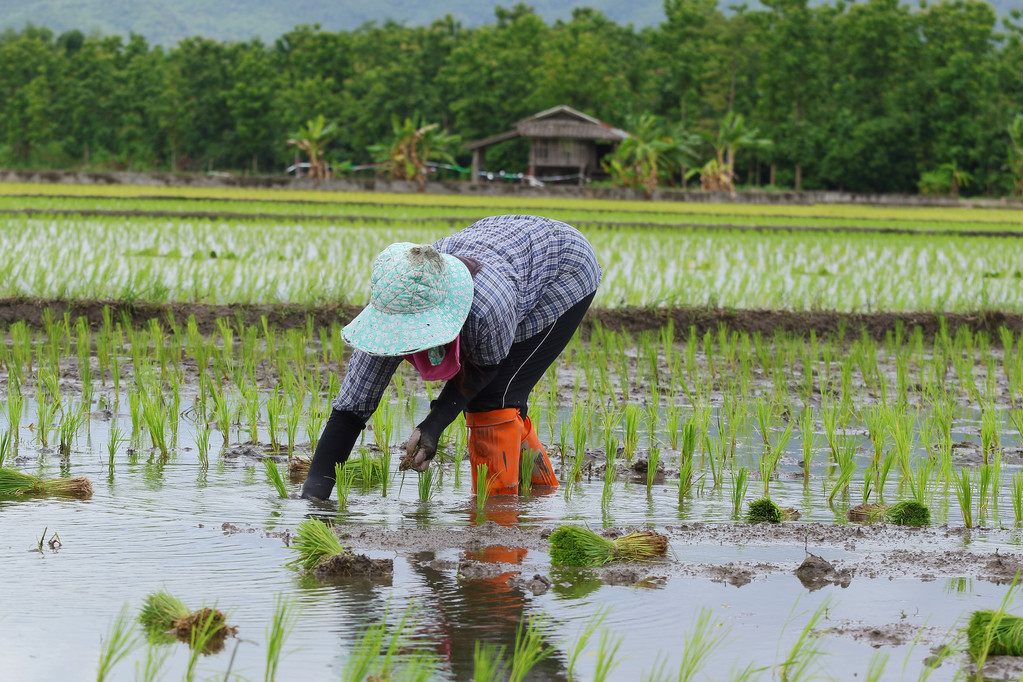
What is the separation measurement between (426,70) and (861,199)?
1638cm

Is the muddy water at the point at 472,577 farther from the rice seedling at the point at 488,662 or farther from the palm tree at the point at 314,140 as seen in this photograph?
the palm tree at the point at 314,140

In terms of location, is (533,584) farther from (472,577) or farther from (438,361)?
(438,361)

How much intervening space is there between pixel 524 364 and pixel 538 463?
29cm

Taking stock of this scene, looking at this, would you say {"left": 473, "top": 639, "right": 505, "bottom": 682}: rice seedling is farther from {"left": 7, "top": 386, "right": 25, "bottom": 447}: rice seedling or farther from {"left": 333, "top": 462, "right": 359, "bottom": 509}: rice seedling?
{"left": 7, "top": 386, "right": 25, "bottom": 447}: rice seedling

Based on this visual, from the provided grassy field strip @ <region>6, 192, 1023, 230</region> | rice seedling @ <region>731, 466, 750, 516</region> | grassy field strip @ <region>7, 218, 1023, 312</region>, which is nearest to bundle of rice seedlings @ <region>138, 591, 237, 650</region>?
rice seedling @ <region>731, 466, 750, 516</region>

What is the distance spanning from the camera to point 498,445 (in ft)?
10.1

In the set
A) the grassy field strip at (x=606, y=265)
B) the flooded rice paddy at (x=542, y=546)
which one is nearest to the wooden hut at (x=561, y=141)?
the grassy field strip at (x=606, y=265)

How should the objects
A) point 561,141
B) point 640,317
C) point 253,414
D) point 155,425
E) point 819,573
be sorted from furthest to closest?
point 561,141, point 640,317, point 253,414, point 155,425, point 819,573

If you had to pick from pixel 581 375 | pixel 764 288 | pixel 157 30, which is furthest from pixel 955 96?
Result: pixel 157 30

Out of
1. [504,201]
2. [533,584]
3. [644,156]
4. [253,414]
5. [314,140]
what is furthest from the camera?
[314,140]

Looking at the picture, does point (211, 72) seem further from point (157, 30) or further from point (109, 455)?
point (157, 30)

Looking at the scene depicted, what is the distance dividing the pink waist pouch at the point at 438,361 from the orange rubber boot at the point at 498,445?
0.46 metres

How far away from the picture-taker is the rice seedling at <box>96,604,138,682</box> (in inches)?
66.2

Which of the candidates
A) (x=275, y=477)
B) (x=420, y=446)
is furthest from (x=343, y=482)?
(x=420, y=446)
